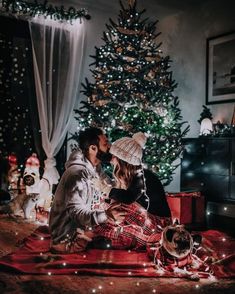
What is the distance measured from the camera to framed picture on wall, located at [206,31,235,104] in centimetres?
Result: 575

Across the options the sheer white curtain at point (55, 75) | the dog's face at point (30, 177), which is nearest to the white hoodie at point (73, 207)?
the dog's face at point (30, 177)

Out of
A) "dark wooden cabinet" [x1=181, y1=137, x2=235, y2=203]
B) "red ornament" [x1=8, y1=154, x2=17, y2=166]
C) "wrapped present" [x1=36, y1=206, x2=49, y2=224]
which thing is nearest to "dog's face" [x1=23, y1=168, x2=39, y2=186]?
"wrapped present" [x1=36, y1=206, x2=49, y2=224]

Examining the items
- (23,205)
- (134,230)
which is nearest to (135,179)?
(134,230)

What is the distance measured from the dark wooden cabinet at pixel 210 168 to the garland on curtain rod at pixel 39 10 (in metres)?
2.55

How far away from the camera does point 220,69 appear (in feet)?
19.5

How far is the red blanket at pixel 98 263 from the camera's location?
9.11ft

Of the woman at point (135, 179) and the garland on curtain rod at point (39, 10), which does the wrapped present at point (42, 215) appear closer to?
the woman at point (135, 179)

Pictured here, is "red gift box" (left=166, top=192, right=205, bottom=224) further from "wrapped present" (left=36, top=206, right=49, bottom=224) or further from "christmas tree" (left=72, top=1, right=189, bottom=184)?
"wrapped present" (left=36, top=206, right=49, bottom=224)

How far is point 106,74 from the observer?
5.25m

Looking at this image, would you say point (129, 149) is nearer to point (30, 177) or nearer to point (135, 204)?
point (135, 204)

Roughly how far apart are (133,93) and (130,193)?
2.34 metres

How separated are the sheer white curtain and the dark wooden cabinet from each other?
1.84 metres

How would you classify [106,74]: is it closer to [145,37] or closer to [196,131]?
[145,37]

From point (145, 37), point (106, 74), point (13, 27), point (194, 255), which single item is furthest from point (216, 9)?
point (194, 255)
